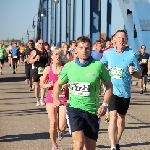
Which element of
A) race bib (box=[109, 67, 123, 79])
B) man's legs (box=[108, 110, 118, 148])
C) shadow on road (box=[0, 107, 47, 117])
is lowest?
shadow on road (box=[0, 107, 47, 117])

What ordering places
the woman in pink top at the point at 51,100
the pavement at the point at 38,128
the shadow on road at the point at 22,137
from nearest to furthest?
the woman in pink top at the point at 51,100 < the pavement at the point at 38,128 < the shadow on road at the point at 22,137

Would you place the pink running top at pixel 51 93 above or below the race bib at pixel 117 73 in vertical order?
below

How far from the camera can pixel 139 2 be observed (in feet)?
84.6

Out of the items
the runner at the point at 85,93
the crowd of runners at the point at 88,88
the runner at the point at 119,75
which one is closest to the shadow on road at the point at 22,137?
the crowd of runners at the point at 88,88

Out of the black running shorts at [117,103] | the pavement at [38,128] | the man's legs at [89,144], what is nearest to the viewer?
the man's legs at [89,144]

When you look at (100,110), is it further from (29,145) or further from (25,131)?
(25,131)

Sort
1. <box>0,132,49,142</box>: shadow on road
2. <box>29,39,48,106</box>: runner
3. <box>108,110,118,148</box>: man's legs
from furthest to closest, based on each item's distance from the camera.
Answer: <box>29,39,48,106</box>: runner, <box>0,132,49,142</box>: shadow on road, <box>108,110,118,148</box>: man's legs

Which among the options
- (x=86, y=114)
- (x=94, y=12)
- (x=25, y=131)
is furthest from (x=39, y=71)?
(x=94, y=12)

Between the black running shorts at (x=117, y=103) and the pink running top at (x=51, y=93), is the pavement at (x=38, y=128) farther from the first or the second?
the pink running top at (x=51, y=93)

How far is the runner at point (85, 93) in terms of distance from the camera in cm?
609

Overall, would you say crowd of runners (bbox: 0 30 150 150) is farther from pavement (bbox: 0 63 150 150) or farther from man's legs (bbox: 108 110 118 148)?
pavement (bbox: 0 63 150 150)

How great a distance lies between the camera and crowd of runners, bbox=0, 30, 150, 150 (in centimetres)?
610

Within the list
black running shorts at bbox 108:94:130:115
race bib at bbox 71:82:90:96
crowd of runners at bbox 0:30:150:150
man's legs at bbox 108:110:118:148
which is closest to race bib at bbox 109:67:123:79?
crowd of runners at bbox 0:30:150:150

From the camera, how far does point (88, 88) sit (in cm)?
612
